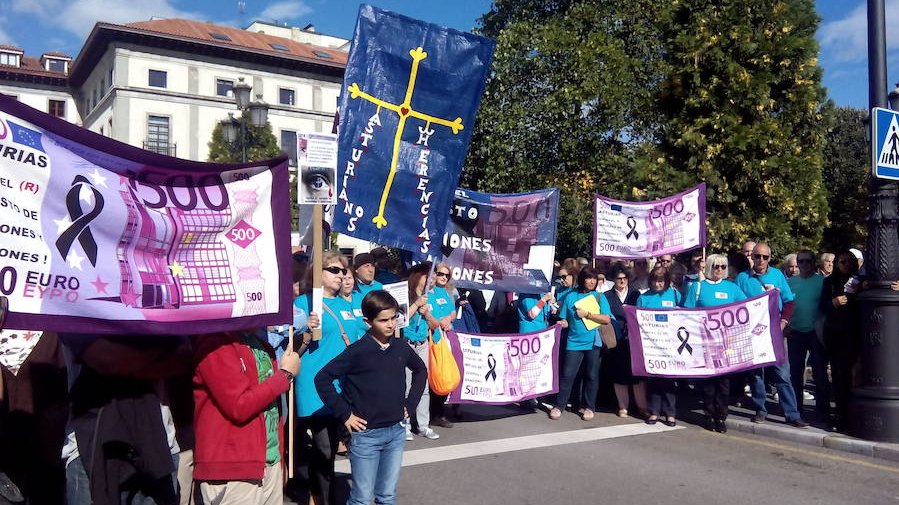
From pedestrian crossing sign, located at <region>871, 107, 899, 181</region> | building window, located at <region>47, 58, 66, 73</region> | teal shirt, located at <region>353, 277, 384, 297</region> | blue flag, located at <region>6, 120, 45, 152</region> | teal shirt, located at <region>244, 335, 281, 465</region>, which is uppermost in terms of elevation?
building window, located at <region>47, 58, 66, 73</region>

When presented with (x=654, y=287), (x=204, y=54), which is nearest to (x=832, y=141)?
(x=654, y=287)

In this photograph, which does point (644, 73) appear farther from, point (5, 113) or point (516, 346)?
point (5, 113)

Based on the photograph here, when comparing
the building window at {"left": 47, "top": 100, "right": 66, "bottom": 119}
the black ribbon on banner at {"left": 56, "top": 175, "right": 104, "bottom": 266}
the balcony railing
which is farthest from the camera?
the building window at {"left": 47, "top": 100, "right": 66, "bottom": 119}

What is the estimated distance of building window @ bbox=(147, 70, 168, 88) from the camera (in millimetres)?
49500

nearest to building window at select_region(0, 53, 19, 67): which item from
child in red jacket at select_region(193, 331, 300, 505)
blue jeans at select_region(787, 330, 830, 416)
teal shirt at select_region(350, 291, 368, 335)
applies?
teal shirt at select_region(350, 291, 368, 335)

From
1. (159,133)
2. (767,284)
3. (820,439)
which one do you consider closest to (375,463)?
(820,439)

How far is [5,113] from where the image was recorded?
3.50 meters

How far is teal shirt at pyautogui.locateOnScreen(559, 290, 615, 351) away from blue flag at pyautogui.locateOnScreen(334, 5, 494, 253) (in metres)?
2.78

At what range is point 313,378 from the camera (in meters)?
5.61

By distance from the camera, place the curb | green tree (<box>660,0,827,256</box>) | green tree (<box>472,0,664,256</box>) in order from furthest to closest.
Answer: green tree (<box>660,0,827,256</box>)
green tree (<box>472,0,664,256</box>)
the curb

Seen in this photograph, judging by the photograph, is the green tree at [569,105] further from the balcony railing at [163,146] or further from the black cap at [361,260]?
the balcony railing at [163,146]

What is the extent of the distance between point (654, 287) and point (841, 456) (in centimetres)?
256

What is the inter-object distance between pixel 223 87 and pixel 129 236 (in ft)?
168

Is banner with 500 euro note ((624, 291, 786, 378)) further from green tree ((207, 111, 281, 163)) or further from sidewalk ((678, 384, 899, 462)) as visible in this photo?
green tree ((207, 111, 281, 163))
